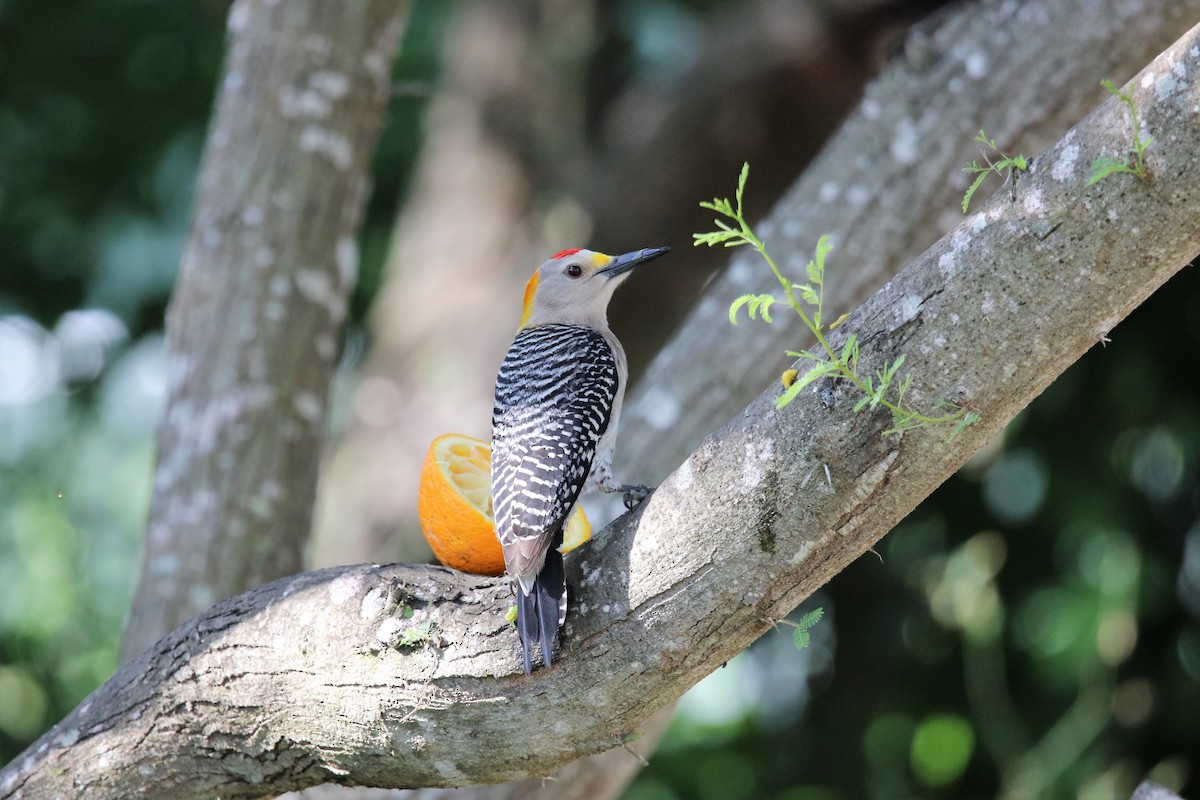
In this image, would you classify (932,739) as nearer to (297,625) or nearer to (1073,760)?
(1073,760)

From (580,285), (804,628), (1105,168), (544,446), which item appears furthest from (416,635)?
(580,285)

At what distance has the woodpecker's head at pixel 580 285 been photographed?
3.85m

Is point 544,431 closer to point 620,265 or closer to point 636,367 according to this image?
point 620,265

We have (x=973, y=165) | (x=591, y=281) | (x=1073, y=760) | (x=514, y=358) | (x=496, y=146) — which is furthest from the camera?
(x=496, y=146)

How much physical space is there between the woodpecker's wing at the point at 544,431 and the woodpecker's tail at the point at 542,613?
0.07 feet

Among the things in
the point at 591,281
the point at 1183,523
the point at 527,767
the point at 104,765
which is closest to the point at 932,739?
the point at 1183,523

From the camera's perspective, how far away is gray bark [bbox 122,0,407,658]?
3824 millimetres

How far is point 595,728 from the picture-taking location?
2.38 m

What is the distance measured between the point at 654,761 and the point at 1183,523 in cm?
248

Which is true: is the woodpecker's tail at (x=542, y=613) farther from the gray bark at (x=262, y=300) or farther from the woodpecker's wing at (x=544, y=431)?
the gray bark at (x=262, y=300)

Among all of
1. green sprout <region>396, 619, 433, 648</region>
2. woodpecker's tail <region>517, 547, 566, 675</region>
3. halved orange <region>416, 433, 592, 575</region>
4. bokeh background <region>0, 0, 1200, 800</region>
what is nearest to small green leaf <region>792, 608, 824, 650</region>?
woodpecker's tail <region>517, 547, 566, 675</region>

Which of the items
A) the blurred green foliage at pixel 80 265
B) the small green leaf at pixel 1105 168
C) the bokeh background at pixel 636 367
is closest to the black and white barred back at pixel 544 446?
the small green leaf at pixel 1105 168

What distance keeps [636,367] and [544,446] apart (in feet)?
9.88

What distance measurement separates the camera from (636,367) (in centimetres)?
574
